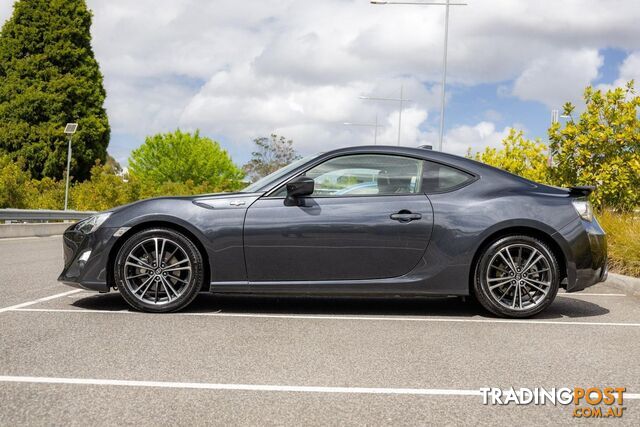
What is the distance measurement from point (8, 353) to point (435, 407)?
104 inches

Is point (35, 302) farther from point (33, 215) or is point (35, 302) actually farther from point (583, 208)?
point (33, 215)

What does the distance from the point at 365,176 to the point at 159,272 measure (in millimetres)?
1904

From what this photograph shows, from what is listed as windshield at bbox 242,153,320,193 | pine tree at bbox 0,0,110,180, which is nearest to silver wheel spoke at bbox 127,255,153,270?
windshield at bbox 242,153,320,193

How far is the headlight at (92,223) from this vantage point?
6.04 metres

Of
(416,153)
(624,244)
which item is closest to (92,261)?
(416,153)

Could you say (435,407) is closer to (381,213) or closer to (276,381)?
(276,381)

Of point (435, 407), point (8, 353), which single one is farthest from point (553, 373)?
point (8, 353)

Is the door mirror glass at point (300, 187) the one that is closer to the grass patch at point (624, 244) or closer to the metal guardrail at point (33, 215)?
the grass patch at point (624, 244)

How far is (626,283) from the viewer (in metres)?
8.43

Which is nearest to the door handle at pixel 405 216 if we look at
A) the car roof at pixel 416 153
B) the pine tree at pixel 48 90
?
the car roof at pixel 416 153

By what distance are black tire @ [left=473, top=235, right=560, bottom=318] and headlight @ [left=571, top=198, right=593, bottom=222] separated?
427mm

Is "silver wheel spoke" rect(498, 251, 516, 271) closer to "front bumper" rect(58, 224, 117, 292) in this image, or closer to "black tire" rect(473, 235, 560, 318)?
"black tire" rect(473, 235, 560, 318)

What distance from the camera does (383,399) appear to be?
3.64 m

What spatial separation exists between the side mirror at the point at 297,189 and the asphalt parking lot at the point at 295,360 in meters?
0.97
